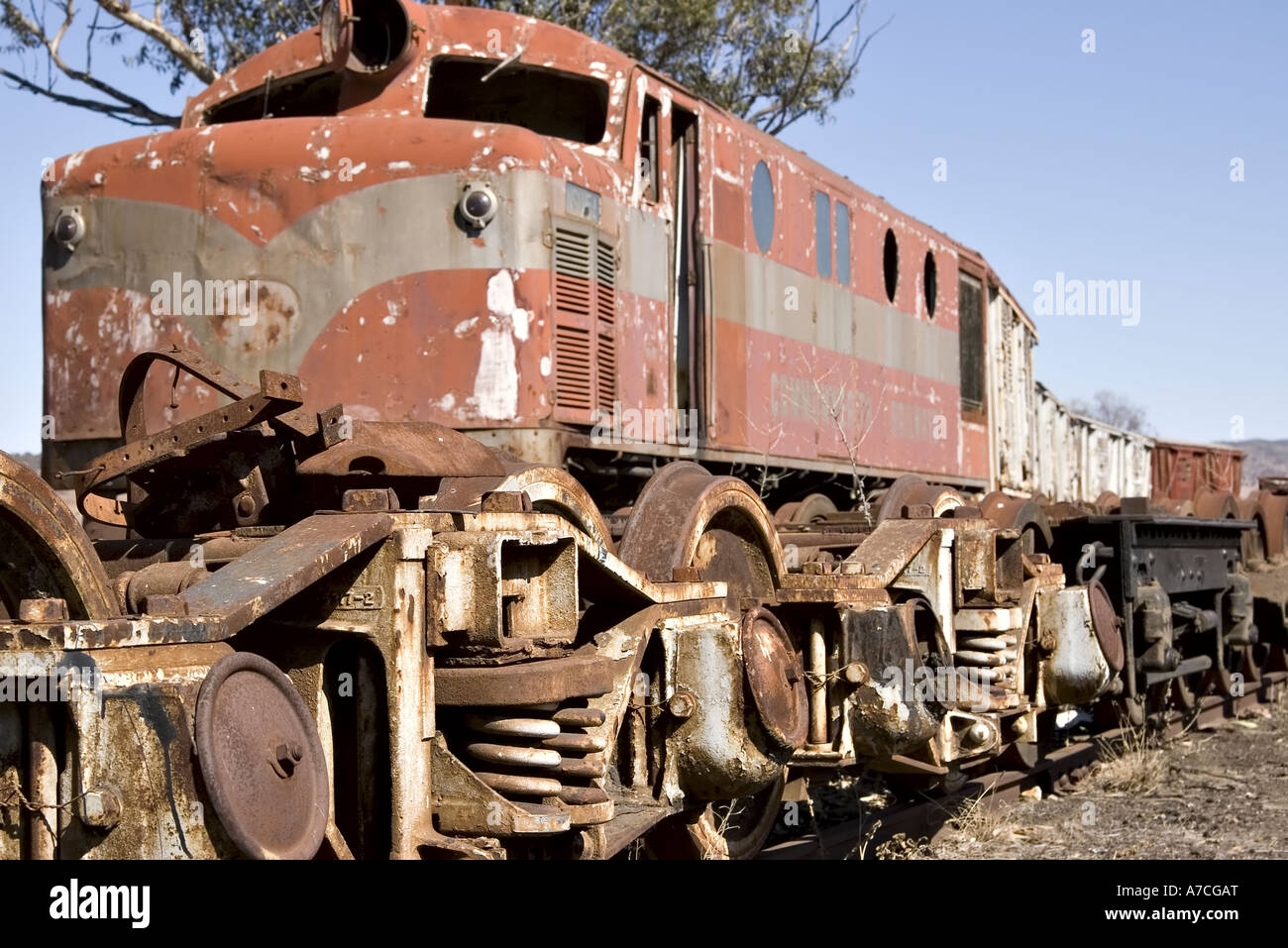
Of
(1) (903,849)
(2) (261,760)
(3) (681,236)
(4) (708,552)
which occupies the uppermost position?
(3) (681,236)

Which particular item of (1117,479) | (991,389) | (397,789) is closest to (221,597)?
(397,789)

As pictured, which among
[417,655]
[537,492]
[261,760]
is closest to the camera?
[261,760]

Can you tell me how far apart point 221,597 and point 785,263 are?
5880mm

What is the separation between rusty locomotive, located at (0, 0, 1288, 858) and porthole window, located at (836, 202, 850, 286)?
0.04m

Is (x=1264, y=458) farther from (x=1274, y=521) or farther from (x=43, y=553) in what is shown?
(x=43, y=553)

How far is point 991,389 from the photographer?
41.4 feet

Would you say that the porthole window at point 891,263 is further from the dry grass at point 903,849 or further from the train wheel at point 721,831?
the train wheel at point 721,831

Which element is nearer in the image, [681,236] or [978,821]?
[681,236]

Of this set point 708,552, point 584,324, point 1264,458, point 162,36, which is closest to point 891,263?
point 584,324

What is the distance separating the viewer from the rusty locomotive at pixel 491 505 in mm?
2951

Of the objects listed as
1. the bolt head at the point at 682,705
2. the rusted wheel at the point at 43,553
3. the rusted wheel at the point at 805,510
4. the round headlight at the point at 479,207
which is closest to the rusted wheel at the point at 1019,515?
the rusted wheel at the point at 805,510

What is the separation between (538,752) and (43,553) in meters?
1.26

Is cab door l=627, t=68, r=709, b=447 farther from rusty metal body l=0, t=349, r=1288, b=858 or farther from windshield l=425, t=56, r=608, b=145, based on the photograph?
rusty metal body l=0, t=349, r=1288, b=858

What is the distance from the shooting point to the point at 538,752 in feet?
11.8
